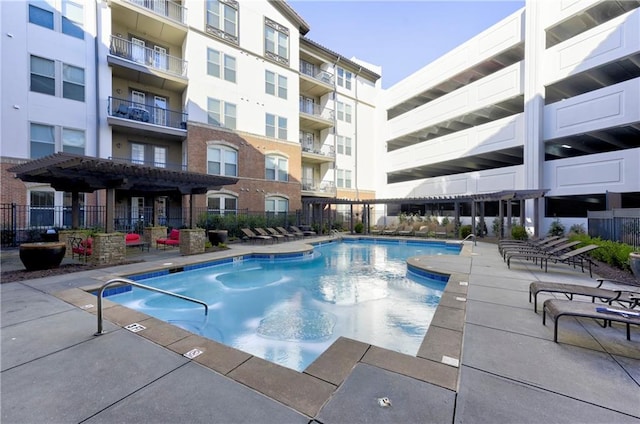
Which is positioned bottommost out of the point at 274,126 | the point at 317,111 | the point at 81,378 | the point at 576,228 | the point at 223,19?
the point at 81,378

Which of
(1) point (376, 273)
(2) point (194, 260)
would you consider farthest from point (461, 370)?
(2) point (194, 260)

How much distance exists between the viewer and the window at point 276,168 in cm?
2069

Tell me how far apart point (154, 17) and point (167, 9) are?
1.73 metres

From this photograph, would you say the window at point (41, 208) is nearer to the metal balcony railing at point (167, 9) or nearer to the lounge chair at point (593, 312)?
the metal balcony railing at point (167, 9)

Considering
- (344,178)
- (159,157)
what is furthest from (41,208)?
(344,178)

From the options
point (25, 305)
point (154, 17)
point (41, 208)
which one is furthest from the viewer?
point (154, 17)

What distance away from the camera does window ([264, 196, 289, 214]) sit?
20.6 meters

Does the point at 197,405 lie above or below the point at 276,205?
below

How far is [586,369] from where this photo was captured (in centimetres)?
300

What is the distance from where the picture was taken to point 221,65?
1838 cm

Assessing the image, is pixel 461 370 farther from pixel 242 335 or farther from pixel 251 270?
pixel 251 270

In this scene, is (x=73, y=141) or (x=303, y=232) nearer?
(x=73, y=141)

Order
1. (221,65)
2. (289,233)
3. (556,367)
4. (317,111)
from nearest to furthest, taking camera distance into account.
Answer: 1. (556,367)
2. (289,233)
3. (221,65)
4. (317,111)

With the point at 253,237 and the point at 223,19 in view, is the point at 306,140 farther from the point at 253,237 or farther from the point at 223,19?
the point at 253,237
